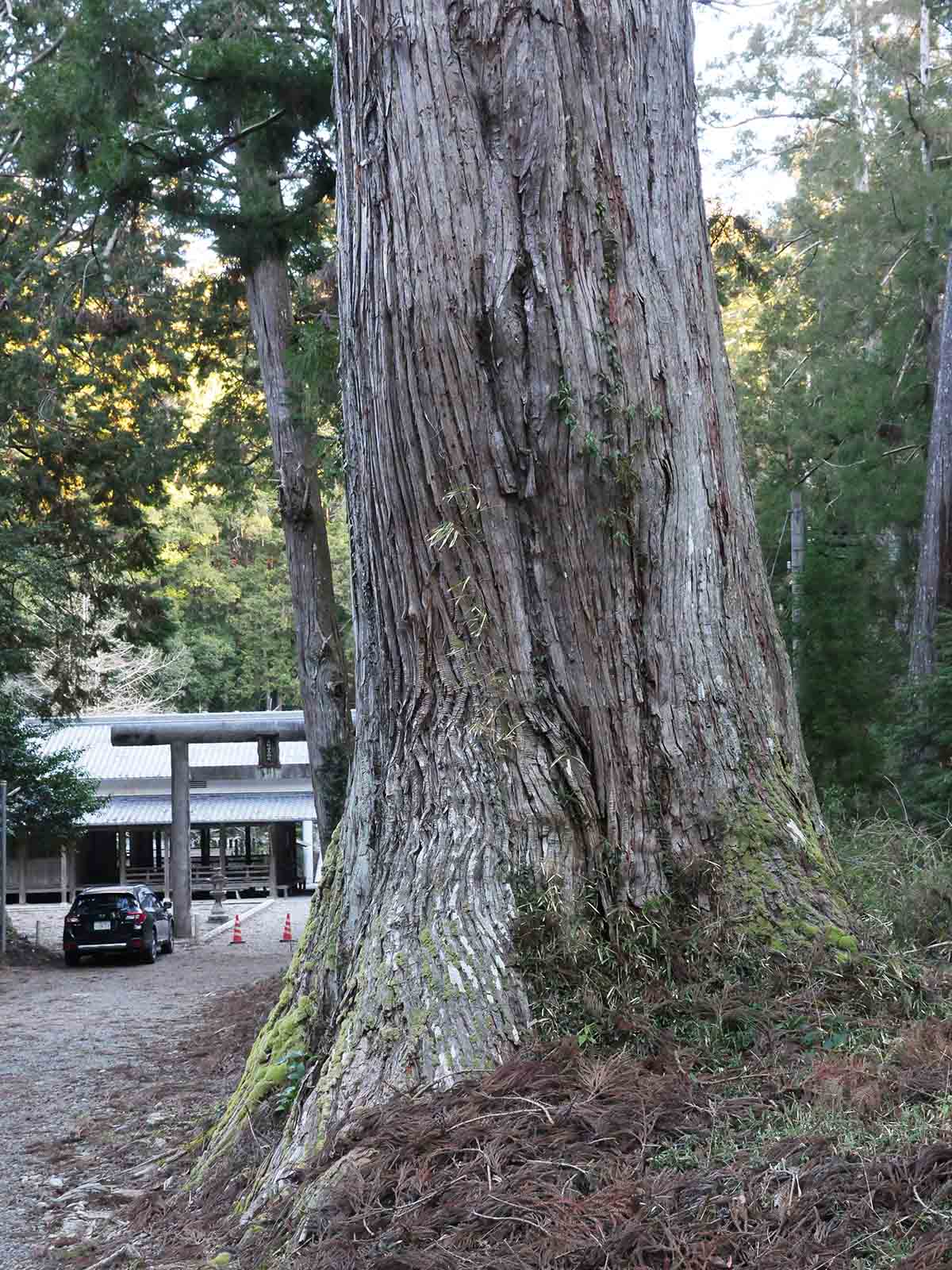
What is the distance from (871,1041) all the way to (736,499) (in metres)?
2.48

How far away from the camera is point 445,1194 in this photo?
3.52 m

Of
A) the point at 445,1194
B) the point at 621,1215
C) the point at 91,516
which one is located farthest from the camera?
the point at 91,516

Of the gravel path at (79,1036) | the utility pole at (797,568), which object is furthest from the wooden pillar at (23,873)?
the utility pole at (797,568)

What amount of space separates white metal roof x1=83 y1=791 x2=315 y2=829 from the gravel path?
9499 millimetres

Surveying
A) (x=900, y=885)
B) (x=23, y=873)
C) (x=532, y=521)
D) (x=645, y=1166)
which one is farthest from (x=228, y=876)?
(x=645, y=1166)

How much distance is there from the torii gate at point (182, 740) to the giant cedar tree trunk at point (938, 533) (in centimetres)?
1306

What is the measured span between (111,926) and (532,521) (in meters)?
18.9

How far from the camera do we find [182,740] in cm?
2589

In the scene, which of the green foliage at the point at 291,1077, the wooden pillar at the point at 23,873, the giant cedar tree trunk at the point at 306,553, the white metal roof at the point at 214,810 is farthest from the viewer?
the white metal roof at the point at 214,810

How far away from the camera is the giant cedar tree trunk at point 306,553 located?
1538 centimetres

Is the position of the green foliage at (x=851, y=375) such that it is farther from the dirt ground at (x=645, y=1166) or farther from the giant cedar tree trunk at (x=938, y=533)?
the dirt ground at (x=645, y=1166)

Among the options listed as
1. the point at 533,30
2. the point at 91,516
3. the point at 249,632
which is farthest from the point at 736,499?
the point at 249,632

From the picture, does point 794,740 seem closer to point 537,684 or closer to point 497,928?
point 537,684

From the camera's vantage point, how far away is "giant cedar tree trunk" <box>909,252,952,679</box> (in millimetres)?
15734
